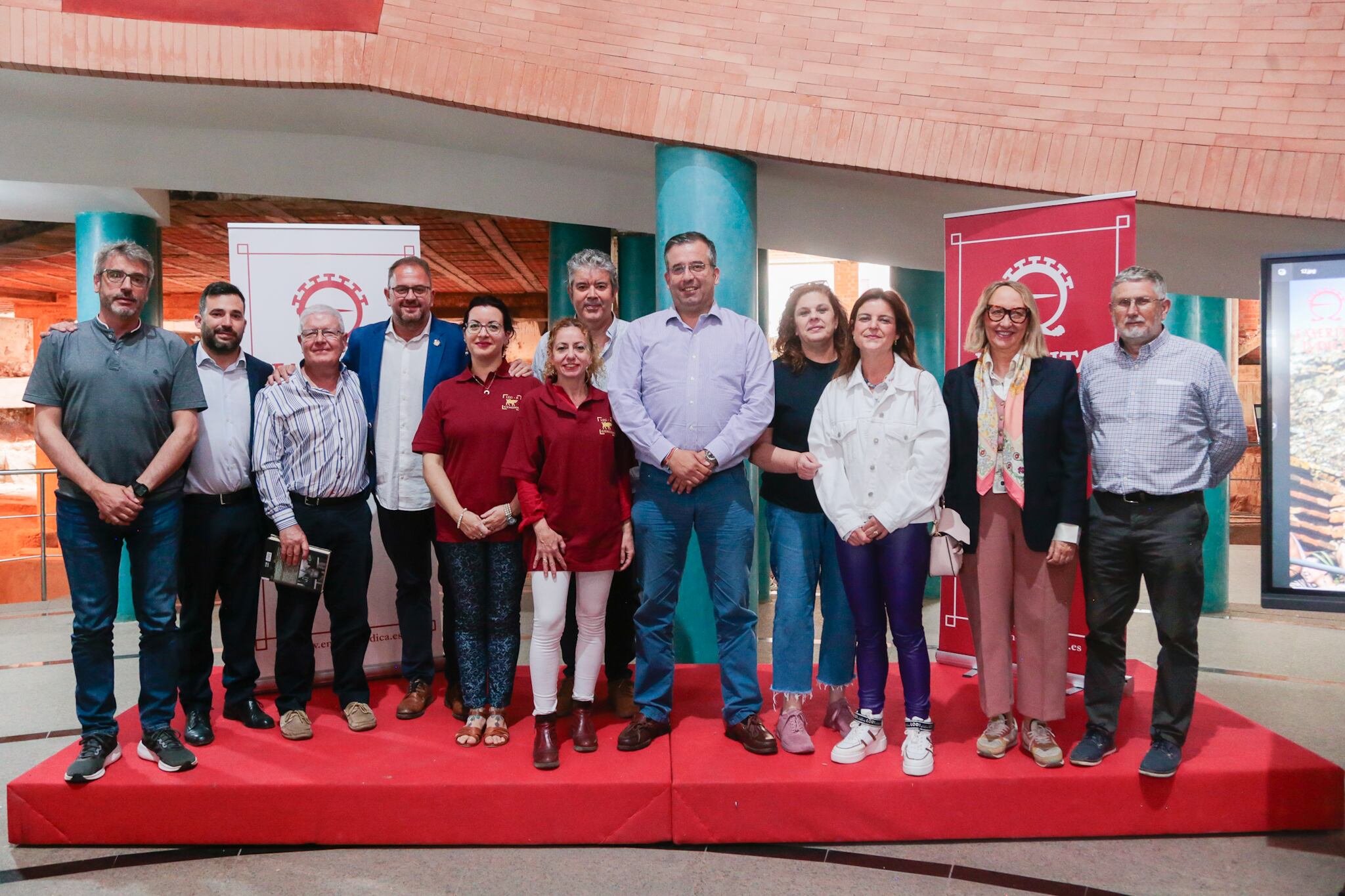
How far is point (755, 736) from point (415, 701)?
4.35 feet

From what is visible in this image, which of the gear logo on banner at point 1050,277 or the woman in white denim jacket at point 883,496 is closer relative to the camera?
the woman in white denim jacket at point 883,496

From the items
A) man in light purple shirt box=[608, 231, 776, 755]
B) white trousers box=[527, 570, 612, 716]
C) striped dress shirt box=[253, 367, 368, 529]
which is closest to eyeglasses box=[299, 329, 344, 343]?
striped dress shirt box=[253, 367, 368, 529]

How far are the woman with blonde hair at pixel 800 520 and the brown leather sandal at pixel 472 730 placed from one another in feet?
3.33

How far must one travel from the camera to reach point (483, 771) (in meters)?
2.84

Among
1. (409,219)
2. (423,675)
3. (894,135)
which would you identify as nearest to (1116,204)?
(894,135)

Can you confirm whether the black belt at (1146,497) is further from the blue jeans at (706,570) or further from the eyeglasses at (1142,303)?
the blue jeans at (706,570)

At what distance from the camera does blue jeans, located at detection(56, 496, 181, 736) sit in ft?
9.51

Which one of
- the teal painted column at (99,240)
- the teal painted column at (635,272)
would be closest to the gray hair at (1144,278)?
the teal painted column at (635,272)

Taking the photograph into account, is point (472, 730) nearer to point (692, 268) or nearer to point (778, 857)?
point (778, 857)

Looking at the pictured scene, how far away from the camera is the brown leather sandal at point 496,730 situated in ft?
10.0

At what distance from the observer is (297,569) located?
124 inches

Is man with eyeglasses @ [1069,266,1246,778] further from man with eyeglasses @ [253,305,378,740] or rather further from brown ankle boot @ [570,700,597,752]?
man with eyeglasses @ [253,305,378,740]

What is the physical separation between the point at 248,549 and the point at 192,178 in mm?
2802

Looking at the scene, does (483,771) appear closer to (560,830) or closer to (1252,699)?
(560,830)
